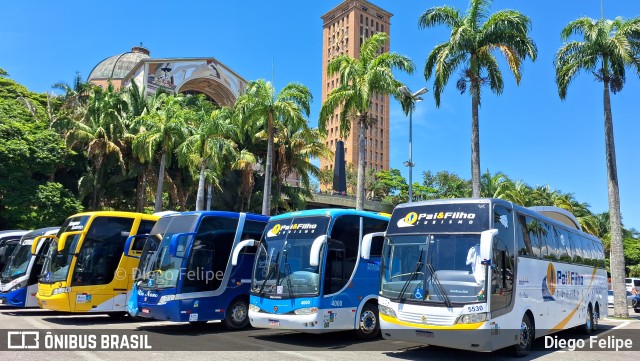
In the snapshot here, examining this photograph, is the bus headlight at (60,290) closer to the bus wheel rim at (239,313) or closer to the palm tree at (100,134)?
the bus wheel rim at (239,313)

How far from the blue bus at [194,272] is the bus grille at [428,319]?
5971 millimetres

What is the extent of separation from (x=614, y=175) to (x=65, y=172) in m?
33.6

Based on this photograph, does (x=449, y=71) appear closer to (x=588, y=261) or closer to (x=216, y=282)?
(x=588, y=261)

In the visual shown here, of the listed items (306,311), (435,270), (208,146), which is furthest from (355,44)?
(435,270)

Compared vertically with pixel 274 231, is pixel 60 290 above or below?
below

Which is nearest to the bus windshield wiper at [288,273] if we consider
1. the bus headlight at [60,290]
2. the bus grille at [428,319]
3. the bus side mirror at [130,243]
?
the bus grille at [428,319]

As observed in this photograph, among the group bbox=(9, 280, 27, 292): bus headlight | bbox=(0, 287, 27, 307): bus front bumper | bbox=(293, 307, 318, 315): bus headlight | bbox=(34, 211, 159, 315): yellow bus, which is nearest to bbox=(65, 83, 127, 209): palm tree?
bbox=(9, 280, 27, 292): bus headlight

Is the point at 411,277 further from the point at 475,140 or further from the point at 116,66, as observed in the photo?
the point at 116,66

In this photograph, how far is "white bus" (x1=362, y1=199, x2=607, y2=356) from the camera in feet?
28.5

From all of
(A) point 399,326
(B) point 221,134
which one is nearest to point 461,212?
(A) point 399,326

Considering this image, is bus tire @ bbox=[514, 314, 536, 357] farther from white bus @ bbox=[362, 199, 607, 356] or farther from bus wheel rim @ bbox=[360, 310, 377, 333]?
bus wheel rim @ bbox=[360, 310, 377, 333]

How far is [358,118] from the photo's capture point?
2186cm

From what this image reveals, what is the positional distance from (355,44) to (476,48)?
10695cm

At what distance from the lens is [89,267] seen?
15234 millimetres
